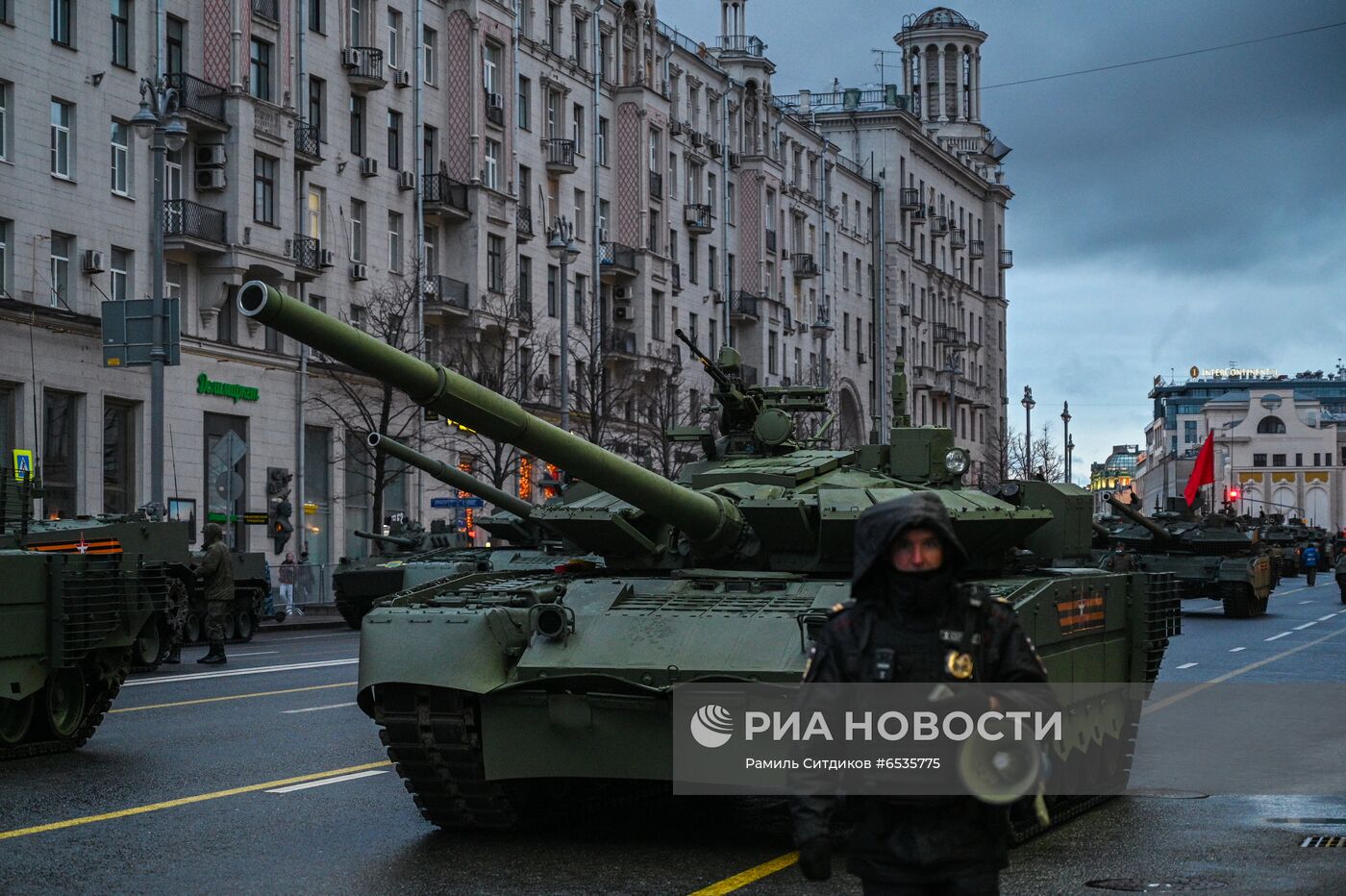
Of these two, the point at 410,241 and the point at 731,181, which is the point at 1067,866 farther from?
the point at 731,181

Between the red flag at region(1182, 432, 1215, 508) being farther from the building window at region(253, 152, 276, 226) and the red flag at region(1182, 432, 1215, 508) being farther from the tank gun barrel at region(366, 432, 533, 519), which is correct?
the tank gun barrel at region(366, 432, 533, 519)

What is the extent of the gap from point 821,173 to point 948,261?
22.0 meters

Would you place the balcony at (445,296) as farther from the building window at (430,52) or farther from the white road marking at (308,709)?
the white road marking at (308,709)

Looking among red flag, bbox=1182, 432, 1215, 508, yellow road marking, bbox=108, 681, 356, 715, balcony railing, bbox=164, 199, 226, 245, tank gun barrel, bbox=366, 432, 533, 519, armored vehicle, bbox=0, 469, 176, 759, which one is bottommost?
yellow road marking, bbox=108, 681, 356, 715

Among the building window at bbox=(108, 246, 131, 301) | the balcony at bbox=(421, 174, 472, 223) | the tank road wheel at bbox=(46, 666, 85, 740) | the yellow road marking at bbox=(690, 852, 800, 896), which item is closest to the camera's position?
the yellow road marking at bbox=(690, 852, 800, 896)

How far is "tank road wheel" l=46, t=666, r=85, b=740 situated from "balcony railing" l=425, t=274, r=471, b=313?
105 feet

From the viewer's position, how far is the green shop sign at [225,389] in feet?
128

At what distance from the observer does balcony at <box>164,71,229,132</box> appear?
124 ft

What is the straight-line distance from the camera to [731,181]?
228 ft

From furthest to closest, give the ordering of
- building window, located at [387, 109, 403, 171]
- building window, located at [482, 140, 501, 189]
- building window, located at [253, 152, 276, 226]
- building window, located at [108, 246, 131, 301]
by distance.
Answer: building window, located at [482, 140, 501, 189] < building window, located at [387, 109, 403, 171] < building window, located at [253, 152, 276, 226] < building window, located at [108, 246, 131, 301]

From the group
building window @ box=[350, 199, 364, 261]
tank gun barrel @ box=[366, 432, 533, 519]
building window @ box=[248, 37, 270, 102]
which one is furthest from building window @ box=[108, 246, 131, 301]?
tank gun barrel @ box=[366, 432, 533, 519]

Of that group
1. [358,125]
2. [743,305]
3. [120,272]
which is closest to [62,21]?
[120,272]

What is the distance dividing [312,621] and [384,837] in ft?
88.7

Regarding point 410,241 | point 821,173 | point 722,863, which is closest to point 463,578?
point 722,863
